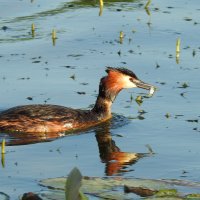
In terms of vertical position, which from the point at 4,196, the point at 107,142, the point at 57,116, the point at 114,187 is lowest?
the point at 107,142

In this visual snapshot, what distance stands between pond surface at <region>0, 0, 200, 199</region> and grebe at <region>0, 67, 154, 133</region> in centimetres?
26

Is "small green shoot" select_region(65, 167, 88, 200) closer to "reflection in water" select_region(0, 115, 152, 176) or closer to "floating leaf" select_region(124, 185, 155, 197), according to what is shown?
"floating leaf" select_region(124, 185, 155, 197)

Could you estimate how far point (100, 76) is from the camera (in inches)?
626

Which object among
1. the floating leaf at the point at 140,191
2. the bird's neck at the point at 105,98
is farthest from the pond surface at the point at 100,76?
the floating leaf at the point at 140,191

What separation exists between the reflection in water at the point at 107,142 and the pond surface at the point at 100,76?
31 mm

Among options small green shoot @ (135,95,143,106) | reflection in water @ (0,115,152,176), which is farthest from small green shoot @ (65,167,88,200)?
small green shoot @ (135,95,143,106)

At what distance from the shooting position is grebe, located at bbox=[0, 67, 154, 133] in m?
13.7

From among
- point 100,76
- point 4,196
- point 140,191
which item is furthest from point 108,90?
point 140,191

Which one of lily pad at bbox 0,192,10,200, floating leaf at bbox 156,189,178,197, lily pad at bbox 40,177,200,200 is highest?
floating leaf at bbox 156,189,178,197

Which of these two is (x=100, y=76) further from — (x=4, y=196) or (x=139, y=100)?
(x=4, y=196)

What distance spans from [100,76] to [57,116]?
225cm

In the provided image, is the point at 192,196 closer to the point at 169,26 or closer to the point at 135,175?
the point at 135,175

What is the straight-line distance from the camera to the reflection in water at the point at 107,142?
1165 cm

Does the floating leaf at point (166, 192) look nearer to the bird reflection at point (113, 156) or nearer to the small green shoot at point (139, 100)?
the bird reflection at point (113, 156)
